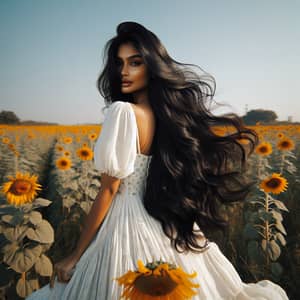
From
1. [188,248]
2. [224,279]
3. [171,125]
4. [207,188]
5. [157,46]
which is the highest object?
[157,46]

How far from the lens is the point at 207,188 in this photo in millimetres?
1833

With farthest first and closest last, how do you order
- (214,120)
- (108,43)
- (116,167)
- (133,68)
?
1. (214,120)
2. (108,43)
3. (133,68)
4. (116,167)

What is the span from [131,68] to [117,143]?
0.46 metres

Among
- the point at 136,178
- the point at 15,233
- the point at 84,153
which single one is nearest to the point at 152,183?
the point at 136,178

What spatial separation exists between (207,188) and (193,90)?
59cm

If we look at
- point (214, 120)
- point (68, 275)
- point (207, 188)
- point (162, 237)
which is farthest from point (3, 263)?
point (214, 120)

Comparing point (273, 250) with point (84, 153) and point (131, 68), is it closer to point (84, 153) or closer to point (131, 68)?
point (131, 68)

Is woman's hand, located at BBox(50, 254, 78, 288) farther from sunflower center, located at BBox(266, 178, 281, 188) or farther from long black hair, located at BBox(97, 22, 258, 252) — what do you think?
sunflower center, located at BBox(266, 178, 281, 188)

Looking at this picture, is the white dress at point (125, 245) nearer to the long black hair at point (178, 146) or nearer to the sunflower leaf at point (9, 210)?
the long black hair at point (178, 146)

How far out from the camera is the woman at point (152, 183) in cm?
141

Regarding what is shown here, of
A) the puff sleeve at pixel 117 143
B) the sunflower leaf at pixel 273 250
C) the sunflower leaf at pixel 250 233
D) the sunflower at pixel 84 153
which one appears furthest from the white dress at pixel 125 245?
the sunflower at pixel 84 153

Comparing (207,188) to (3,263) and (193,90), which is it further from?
(3,263)

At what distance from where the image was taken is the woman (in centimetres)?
141

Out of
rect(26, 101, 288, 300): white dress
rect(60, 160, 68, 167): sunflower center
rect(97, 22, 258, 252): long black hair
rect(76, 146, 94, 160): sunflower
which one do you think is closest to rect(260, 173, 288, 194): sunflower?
rect(97, 22, 258, 252): long black hair
